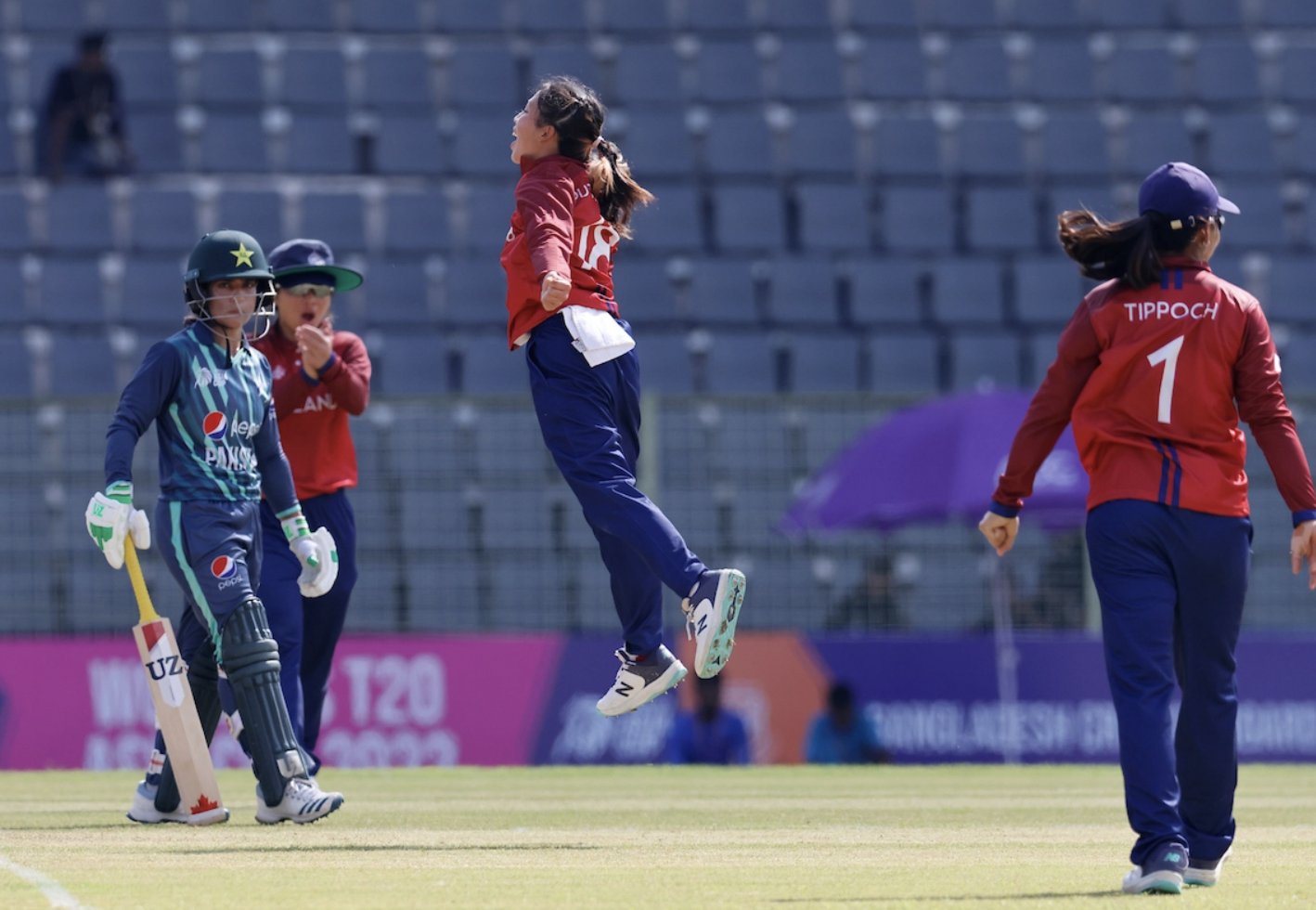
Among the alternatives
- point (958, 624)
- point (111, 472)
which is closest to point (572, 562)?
point (958, 624)

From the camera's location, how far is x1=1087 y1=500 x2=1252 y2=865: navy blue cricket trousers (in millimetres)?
5191

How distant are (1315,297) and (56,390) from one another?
9.74m

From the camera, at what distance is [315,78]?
17656 mm

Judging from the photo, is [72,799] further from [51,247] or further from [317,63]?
[317,63]

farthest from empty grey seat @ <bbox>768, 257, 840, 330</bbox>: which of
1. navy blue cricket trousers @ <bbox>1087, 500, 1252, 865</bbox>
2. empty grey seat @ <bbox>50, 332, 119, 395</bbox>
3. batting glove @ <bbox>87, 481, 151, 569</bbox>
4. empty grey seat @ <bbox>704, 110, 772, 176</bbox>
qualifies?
navy blue cricket trousers @ <bbox>1087, 500, 1252, 865</bbox>

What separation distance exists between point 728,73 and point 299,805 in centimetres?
1256

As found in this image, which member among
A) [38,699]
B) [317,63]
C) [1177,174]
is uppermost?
[317,63]

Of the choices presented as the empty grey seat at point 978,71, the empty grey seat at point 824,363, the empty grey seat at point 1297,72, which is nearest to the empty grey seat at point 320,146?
the empty grey seat at point 824,363

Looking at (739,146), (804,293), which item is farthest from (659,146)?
(804,293)

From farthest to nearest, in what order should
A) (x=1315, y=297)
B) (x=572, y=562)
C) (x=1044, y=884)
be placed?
(x=1315, y=297), (x=572, y=562), (x=1044, y=884)

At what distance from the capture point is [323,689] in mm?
8250

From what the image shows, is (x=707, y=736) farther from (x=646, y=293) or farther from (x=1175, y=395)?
(x=1175, y=395)

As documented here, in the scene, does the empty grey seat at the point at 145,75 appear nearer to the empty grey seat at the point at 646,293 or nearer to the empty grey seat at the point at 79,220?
the empty grey seat at the point at 79,220

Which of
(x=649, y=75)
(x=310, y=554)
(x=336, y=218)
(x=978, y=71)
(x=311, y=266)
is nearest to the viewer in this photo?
(x=310, y=554)
